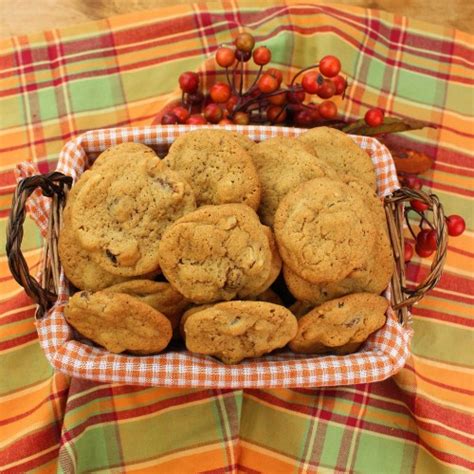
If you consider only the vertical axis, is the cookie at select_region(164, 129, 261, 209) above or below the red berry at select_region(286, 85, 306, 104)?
below

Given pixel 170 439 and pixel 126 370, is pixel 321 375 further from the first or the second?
pixel 170 439

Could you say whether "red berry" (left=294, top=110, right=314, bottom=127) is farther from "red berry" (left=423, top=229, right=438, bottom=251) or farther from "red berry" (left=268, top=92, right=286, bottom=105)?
"red berry" (left=423, top=229, right=438, bottom=251)

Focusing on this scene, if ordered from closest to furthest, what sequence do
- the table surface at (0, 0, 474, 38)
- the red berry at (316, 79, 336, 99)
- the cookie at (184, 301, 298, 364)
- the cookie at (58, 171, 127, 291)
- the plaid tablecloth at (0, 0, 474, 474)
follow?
the cookie at (184, 301, 298, 364) → the cookie at (58, 171, 127, 291) → the plaid tablecloth at (0, 0, 474, 474) → the red berry at (316, 79, 336, 99) → the table surface at (0, 0, 474, 38)

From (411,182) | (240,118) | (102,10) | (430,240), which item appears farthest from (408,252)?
(102,10)

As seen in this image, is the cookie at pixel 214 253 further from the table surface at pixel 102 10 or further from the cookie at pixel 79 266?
the table surface at pixel 102 10

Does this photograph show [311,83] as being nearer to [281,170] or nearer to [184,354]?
[281,170]

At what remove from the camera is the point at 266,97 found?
4.27 ft

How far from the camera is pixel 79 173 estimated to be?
1.08 m

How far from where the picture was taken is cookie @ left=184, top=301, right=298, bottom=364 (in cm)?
83

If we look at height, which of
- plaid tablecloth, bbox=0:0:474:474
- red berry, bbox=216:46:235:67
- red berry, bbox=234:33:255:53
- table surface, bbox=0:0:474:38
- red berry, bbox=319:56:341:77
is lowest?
plaid tablecloth, bbox=0:0:474:474

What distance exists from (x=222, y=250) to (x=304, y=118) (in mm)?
597

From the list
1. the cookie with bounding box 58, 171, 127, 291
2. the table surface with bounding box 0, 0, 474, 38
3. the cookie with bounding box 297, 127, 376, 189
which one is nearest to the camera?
the cookie with bounding box 58, 171, 127, 291

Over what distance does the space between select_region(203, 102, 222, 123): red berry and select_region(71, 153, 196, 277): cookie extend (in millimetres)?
422

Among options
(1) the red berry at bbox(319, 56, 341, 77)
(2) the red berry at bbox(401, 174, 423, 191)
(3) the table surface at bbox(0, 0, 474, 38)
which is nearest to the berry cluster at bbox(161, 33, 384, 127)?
(1) the red berry at bbox(319, 56, 341, 77)
